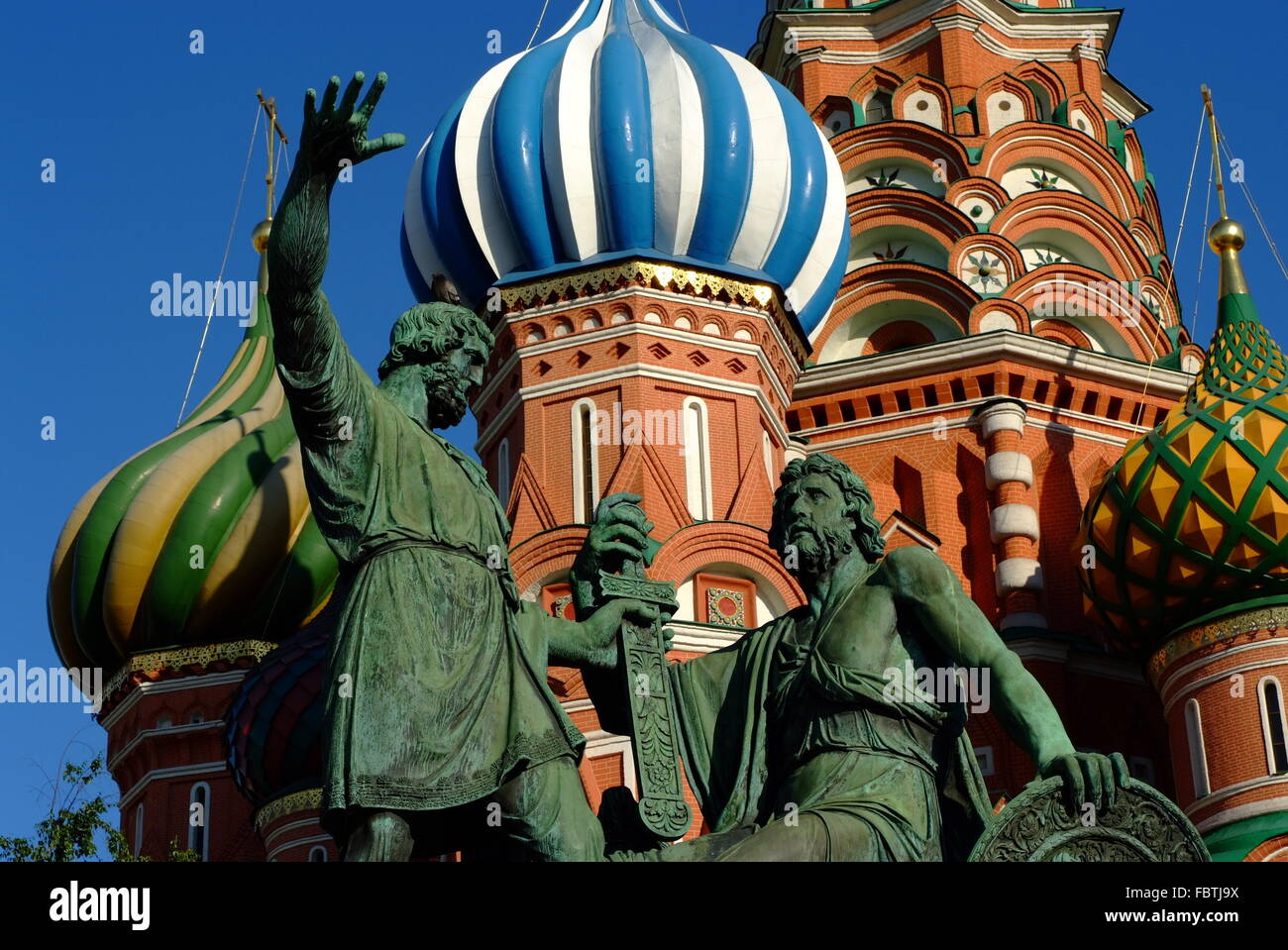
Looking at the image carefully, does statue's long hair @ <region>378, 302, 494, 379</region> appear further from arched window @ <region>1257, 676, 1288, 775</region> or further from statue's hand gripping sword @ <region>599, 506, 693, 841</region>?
arched window @ <region>1257, 676, 1288, 775</region>

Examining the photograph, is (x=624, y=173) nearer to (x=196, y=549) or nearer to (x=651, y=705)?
(x=196, y=549)

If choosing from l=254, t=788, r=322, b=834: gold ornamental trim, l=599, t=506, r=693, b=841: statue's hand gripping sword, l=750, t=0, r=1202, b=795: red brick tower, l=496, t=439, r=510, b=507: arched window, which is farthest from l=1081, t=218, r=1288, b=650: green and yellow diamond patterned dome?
l=599, t=506, r=693, b=841: statue's hand gripping sword

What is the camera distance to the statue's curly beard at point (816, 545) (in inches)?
235

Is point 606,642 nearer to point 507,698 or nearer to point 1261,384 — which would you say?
point 507,698

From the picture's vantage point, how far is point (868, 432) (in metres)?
22.9

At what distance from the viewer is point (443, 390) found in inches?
231

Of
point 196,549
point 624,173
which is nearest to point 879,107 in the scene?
point 624,173

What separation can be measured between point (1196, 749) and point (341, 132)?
583 inches

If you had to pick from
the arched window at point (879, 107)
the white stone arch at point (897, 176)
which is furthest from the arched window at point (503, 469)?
the arched window at point (879, 107)

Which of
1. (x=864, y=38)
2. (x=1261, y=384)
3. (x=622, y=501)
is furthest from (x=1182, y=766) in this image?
(x=622, y=501)

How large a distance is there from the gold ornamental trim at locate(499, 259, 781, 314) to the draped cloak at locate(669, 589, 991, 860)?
550 inches

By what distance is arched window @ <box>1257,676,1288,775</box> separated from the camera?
61.3 ft

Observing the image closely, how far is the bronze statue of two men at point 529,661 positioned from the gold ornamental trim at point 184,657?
1554cm
